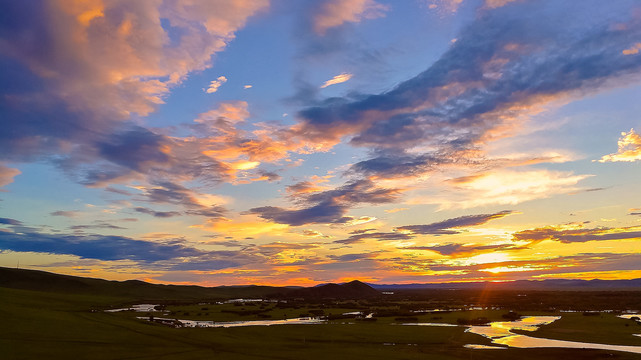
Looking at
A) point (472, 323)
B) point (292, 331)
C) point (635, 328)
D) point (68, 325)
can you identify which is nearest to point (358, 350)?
point (292, 331)

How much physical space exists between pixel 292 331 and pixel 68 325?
39622 mm

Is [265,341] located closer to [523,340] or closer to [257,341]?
[257,341]

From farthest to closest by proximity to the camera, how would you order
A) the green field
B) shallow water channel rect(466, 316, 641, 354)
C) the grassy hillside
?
shallow water channel rect(466, 316, 641, 354) → the green field → the grassy hillside

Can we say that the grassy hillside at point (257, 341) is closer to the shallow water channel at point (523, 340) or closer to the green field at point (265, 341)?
the green field at point (265, 341)

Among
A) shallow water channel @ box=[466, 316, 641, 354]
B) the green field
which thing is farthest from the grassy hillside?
shallow water channel @ box=[466, 316, 641, 354]

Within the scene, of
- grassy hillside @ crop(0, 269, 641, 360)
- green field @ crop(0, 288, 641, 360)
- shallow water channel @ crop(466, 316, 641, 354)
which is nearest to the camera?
grassy hillside @ crop(0, 269, 641, 360)

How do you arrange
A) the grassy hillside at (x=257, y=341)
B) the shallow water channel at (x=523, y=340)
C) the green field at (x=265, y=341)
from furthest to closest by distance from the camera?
the shallow water channel at (x=523, y=340) → the green field at (x=265, y=341) → the grassy hillside at (x=257, y=341)

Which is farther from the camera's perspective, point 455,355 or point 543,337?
point 543,337

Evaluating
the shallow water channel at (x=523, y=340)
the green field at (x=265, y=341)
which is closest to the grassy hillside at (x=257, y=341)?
the green field at (x=265, y=341)

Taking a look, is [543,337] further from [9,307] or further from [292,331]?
[9,307]

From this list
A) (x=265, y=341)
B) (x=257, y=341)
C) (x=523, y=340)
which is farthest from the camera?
(x=523, y=340)

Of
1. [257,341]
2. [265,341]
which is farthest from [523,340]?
[257,341]

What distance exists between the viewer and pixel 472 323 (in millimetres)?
90500

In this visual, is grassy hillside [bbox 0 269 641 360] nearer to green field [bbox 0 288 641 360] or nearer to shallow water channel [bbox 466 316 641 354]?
green field [bbox 0 288 641 360]
